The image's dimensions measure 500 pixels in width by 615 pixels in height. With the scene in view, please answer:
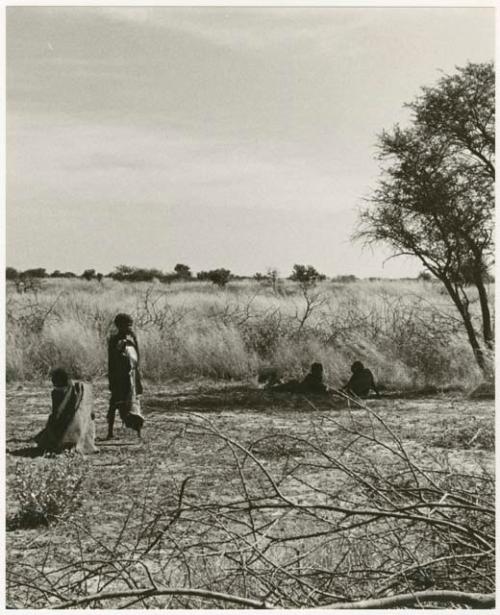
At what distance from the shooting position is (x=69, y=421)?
8953 mm

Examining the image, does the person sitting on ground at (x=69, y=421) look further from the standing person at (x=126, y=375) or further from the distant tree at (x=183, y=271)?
the distant tree at (x=183, y=271)

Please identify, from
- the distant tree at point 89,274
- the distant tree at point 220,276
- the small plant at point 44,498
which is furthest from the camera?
the distant tree at point 89,274

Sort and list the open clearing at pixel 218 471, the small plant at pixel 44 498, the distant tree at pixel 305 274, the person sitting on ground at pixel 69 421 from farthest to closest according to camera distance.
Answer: the distant tree at pixel 305 274, the person sitting on ground at pixel 69 421, the small plant at pixel 44 498, the open clearing at pixel 218 471

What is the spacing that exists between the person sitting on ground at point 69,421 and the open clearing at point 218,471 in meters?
0.20

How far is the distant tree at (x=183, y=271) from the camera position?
48.5 m

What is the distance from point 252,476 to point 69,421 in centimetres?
202

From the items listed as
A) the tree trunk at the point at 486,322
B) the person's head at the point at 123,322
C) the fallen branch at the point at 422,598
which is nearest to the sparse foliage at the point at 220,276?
the tree trunk at the point at 486,322

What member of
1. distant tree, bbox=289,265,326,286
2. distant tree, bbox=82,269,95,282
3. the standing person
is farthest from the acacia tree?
distant tree, bbox=82,269,95,282

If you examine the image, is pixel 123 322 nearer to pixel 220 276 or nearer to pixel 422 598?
pixel 422 598

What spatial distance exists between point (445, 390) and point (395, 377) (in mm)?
882

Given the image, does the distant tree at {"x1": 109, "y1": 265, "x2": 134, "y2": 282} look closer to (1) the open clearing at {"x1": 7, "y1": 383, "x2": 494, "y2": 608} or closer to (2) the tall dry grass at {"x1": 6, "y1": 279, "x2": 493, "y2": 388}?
(2) the tall dry grass at {"x1": 6, "y1": 279, "x2": 493, "y2": 388}

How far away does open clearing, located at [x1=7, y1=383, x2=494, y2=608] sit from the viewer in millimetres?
4672


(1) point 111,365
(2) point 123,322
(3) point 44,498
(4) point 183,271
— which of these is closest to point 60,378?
(1) point 111,365

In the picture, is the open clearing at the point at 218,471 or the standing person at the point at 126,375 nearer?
the open clearing at the point at 218,471
